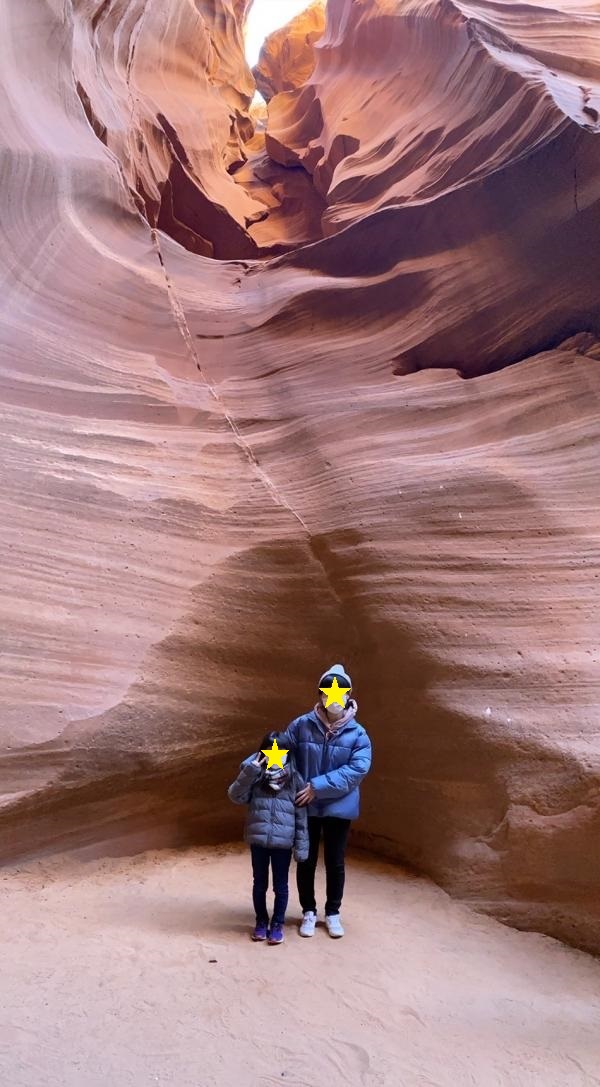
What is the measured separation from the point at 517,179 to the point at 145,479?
392 cm

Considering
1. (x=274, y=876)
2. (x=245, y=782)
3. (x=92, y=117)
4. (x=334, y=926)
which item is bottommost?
(x=334, y=926)

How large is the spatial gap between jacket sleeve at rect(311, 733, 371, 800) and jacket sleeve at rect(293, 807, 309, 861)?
116 millimetres

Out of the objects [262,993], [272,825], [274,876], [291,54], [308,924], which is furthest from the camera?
[291,54]

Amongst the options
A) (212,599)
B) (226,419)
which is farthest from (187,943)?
(226,419)

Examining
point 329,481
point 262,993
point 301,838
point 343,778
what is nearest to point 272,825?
point 301,838

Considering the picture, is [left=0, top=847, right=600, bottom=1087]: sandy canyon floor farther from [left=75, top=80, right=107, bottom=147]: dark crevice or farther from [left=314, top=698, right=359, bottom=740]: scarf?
[left=75, top=80, right=107, bottom=147]: dark crevice

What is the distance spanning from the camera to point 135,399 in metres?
5.98

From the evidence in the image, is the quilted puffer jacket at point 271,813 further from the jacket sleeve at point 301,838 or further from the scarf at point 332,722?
the scarf at point 332,722

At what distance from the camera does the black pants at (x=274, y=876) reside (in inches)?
148

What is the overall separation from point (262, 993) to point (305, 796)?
0.86 m

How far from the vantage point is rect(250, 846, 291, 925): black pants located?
3.77 meters

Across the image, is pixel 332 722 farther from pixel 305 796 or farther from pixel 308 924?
pixel 308 924

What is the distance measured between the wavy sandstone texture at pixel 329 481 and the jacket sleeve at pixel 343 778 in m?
0.98

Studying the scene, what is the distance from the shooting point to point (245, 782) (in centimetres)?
378
